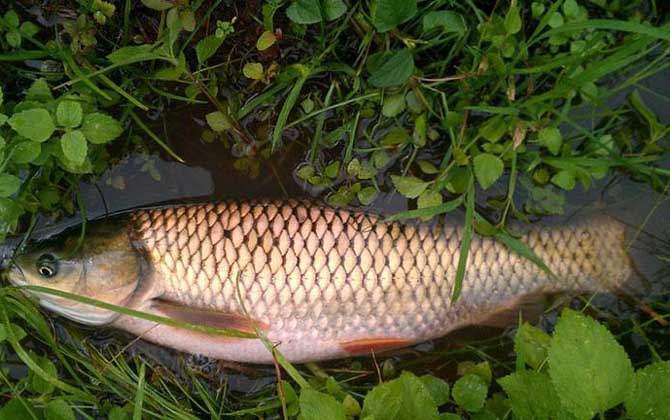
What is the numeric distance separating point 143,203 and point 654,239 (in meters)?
1.67

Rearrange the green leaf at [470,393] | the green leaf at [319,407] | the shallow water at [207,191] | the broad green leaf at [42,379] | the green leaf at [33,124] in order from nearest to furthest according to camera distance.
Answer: the green leaf at [319,407], the green leaf at [33,124], the green leaf at [470,393], the broad green leaf at [42,379], the shallow water at [207,191]

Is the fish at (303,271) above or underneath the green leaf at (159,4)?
underneath

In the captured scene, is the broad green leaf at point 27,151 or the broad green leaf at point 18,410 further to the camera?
the broad green leaf at point 18,410

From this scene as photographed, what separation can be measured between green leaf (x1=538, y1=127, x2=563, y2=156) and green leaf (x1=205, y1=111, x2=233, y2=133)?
0.96 metres

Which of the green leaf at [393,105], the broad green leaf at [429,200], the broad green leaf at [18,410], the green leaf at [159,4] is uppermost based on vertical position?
the green leaf at [159,4]

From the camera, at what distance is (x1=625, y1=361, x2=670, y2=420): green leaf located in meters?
1.52

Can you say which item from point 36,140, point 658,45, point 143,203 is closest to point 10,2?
point 36,140

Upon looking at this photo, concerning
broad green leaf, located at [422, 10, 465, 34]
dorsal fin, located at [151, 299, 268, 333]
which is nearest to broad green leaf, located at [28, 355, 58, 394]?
dorsal fin, located at [151, 299, 268, 333]

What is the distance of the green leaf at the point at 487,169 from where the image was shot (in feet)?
6.08

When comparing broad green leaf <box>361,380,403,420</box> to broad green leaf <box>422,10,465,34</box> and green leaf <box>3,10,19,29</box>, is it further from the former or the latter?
green leaf <box>3,10,19,29</box>

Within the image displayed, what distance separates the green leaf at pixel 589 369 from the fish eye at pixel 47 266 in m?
1.43

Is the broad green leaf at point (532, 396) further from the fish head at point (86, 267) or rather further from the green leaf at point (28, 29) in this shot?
the green leaf at point (28, 29)

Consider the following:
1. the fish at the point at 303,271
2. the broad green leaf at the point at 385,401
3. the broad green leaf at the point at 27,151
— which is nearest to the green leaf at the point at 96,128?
the broad green leaf at the point at 27,151

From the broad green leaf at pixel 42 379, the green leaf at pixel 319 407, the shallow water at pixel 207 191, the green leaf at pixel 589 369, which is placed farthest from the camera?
the shallow water at pixel 207 191
